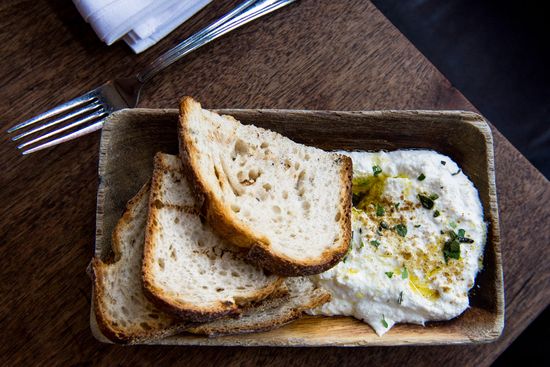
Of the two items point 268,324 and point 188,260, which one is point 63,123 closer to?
point 188,260

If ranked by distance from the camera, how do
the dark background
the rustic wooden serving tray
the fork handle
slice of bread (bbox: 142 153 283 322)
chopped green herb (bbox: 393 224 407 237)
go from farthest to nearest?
the dark background < the fork handle < chopped green herb (bbox: 393 224 407 237) < the rustic wooden serving tray < slice of bread (bbox: 142 153 283 322)

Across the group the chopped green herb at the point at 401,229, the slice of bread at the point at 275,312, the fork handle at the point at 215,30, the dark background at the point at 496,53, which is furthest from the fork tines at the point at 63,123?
the dark background at the point at 496,53

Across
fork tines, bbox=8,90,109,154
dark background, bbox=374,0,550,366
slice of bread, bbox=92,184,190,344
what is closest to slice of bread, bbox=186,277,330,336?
slice of bread, bbox=92,184,190,344

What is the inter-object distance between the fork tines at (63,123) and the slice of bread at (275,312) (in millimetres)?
871

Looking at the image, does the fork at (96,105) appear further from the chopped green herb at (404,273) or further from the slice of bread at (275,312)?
the chopped green herb at (404,273)

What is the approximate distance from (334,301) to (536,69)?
1623 millimetres

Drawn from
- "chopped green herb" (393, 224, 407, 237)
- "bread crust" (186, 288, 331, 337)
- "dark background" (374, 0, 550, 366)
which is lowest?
"dark background" (374, 0, 550, 366)

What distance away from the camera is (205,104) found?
2.22m

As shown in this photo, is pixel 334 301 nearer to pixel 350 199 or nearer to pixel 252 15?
pixel 350 199

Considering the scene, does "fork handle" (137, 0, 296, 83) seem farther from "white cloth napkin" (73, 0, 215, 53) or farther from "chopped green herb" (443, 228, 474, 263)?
"chopped green herb" (443, 228, 474, 263)

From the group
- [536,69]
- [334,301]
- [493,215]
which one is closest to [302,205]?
[334,301]

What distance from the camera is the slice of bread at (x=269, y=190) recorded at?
177 cm

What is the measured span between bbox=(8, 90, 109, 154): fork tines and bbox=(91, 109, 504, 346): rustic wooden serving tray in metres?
0.27

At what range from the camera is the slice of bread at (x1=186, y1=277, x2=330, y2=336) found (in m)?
1.79
